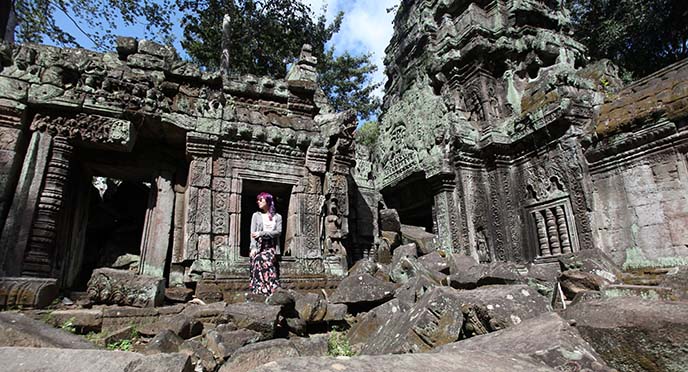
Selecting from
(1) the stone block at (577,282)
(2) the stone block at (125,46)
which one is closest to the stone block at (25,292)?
(2) the stone block at (125,46)

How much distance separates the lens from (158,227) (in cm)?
670

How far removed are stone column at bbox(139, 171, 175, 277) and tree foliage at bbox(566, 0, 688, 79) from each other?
1474 centimetres

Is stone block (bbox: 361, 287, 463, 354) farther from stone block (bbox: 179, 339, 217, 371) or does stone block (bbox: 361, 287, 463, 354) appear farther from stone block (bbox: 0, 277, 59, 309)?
stone block (bbox: 0, 277, 59, 309)

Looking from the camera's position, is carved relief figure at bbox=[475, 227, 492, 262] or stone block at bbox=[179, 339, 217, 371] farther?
carved relief figure at bbox=[475, 227, 492, 262]

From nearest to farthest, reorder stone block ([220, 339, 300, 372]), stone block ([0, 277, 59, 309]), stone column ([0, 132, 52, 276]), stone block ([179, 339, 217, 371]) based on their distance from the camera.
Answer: stone block ([220, 339, 300, 372]) → stone block ([179, 339, 217, 371]) → stone block ([0, 277, 59, 309]) → stone column ([0, 132, 52, 276])

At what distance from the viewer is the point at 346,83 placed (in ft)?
65.6

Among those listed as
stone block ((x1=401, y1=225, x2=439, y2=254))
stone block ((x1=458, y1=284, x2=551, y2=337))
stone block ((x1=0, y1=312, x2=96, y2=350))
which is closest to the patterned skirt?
stone block ((x1=0, y1=312, x2=96, y2=350))

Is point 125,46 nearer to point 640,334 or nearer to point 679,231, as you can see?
point 640,334

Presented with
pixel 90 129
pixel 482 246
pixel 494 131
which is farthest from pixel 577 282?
pixel 90 129

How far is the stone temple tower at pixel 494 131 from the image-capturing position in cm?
832

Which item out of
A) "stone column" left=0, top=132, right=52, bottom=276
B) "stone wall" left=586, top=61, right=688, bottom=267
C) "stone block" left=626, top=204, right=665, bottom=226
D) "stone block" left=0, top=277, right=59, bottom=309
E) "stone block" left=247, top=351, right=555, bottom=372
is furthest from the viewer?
"stone block" left=626, top=204, right=665, bottom=226

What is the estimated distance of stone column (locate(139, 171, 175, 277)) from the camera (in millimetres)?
6484

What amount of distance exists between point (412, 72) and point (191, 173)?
891cm

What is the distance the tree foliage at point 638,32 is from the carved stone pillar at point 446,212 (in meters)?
8.33
